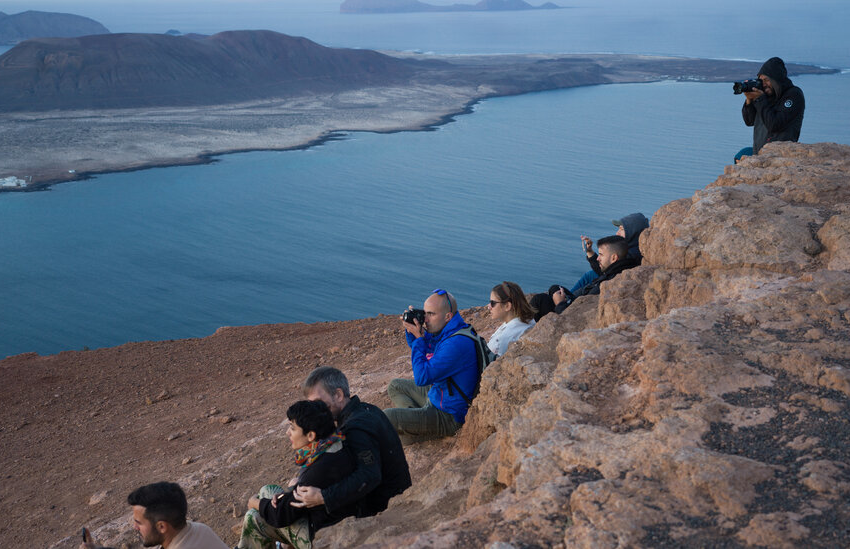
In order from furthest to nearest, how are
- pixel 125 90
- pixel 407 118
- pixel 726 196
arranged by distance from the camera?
pixel 125 90 → pixel 407 118 → pixel 726 196

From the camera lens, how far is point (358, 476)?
3250mm

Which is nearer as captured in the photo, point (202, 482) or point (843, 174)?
point (843, 174)

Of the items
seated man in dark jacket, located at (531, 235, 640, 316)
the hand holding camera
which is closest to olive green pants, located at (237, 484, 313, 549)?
the hand holding camera

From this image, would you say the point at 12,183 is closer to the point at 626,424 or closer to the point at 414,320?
the point at 414,320

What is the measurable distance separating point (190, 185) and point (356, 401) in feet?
92.5

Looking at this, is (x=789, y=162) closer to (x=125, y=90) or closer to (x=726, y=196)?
(x=726, y=196)

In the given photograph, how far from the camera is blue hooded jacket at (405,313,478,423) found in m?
4.55

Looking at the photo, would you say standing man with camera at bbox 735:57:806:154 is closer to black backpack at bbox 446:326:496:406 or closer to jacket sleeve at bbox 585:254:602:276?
jacket sleeve at bbox 585:254:602:276

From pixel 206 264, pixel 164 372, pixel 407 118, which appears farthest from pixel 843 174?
pixel 407 118

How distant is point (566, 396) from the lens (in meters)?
2.98

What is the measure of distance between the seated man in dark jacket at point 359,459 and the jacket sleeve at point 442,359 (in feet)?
Result: 3.34

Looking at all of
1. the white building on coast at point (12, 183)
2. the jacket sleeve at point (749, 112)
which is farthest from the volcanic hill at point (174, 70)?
the jacket sleeve at point (749, 112)

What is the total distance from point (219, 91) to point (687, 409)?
52.0m

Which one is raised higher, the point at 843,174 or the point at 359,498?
the point at 843,174
